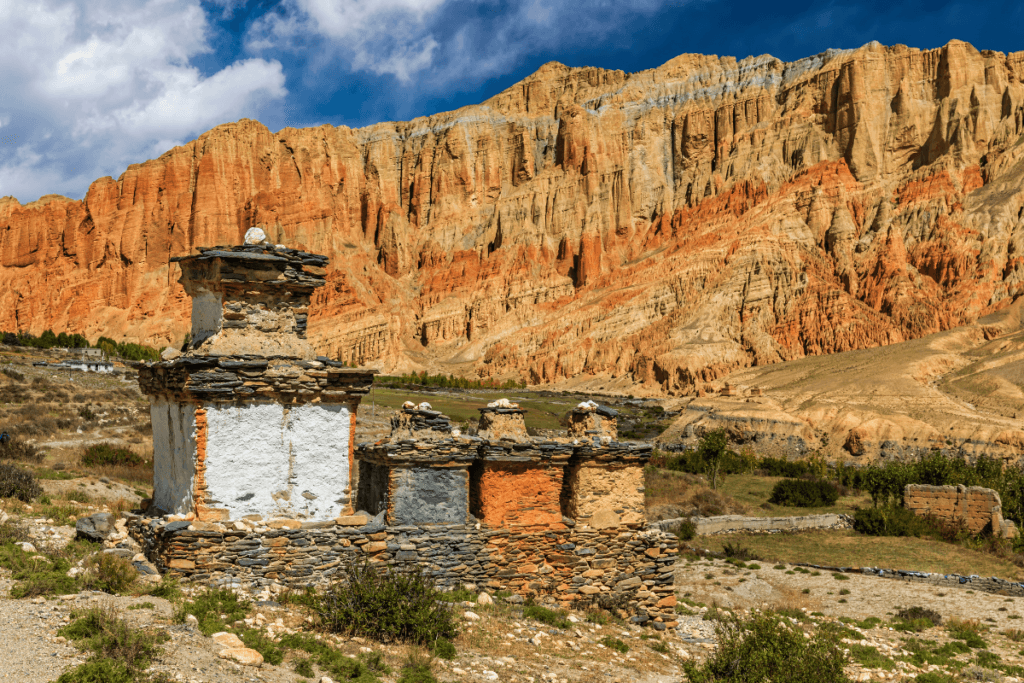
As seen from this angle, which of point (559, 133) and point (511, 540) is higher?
point (559, 133)

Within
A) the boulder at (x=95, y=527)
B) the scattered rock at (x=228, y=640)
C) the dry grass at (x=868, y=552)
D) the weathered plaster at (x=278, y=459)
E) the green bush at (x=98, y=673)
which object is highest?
the weathered plaster at (x=278, y=459)

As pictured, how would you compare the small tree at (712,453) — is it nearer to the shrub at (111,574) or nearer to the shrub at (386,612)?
the shrub at (386,612)

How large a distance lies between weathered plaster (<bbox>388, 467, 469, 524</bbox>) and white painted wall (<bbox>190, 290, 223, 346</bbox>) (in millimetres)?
3541

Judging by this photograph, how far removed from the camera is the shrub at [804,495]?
3262cm

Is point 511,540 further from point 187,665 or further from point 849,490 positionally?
point 849,490

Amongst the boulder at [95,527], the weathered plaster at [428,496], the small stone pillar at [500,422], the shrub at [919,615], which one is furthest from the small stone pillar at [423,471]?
the shrub at [919,615]

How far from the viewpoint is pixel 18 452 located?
19281 millimetres

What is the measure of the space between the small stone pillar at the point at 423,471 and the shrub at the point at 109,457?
13.0 meters

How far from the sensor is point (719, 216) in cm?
10894

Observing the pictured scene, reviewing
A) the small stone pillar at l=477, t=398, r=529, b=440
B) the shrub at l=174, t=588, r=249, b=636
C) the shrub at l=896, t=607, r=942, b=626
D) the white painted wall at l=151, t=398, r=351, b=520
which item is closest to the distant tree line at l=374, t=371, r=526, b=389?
the shrub at l=896, t=607, r=942, b=626

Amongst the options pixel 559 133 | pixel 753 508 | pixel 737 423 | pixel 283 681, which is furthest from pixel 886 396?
pixel 559 133

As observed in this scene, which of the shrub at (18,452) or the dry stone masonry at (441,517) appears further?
the shrub at (18,452)

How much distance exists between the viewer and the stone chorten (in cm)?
1049

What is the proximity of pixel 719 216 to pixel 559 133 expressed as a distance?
35.6 metres
